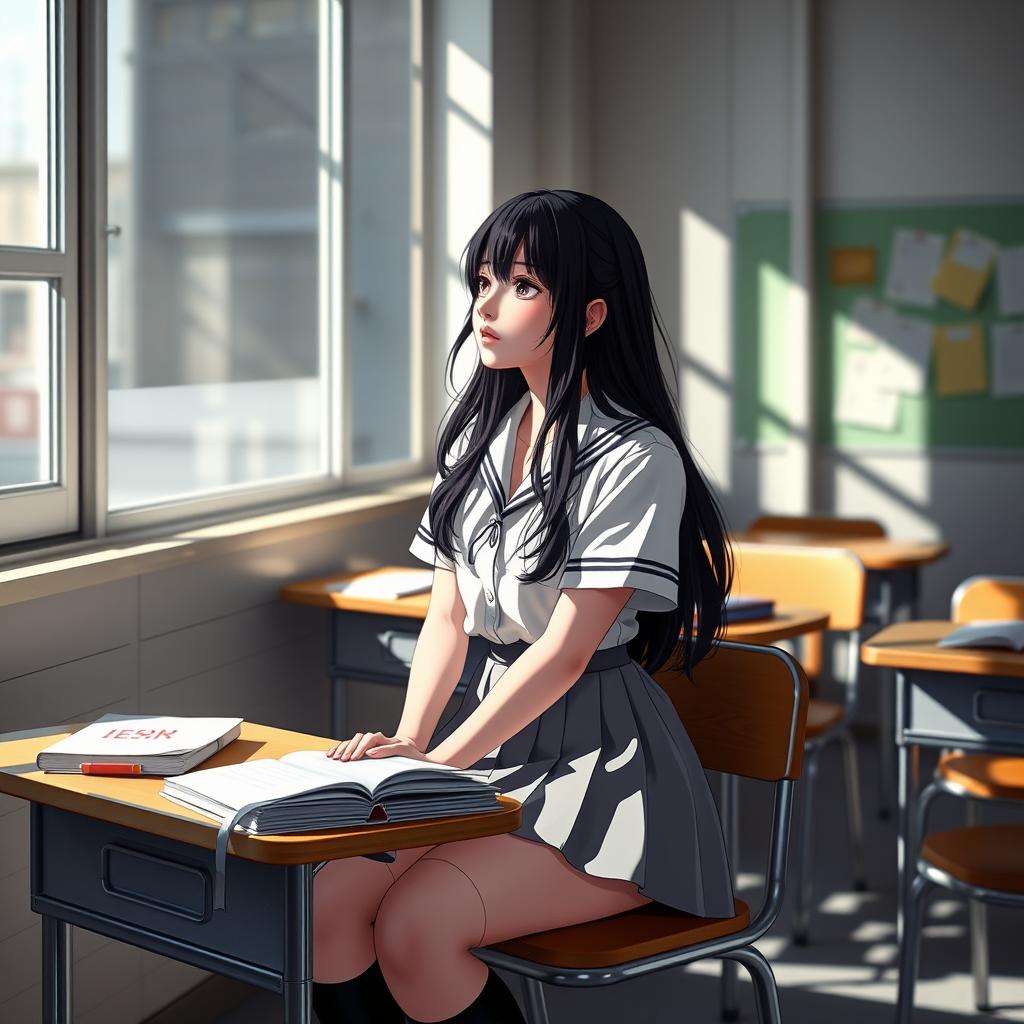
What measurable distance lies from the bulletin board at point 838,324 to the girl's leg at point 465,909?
3.27m

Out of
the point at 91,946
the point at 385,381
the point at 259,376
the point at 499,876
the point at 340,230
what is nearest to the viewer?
the point at 499,876

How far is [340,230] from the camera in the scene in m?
3.54

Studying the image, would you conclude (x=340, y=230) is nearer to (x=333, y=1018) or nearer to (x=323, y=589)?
(x=323, y=589)

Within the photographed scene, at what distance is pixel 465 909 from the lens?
5.16ft

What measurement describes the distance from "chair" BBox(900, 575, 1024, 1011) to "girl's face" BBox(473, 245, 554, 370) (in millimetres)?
1185

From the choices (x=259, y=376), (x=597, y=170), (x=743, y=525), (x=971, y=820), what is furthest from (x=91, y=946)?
(x=259, y=376)

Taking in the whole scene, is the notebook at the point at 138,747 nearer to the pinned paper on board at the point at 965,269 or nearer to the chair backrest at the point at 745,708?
the chair backrest at the point at 745,708

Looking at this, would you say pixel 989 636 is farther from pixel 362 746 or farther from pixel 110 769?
pixel 110 769

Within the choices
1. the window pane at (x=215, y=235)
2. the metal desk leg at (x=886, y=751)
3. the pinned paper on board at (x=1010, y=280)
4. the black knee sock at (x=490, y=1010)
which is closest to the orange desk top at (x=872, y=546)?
the metal desk leg at (x=886, y=751)

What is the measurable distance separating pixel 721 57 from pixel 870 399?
4.06 ft

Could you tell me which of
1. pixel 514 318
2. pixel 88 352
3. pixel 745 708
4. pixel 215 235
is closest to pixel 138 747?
pixel 514 318

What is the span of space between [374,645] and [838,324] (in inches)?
96.5

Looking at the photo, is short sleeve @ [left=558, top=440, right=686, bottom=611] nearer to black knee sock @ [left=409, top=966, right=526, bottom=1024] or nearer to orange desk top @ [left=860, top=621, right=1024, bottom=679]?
black knee sock @ [left=409, top=966, right=526, bottom=1024]

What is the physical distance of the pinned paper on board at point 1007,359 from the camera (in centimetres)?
454
